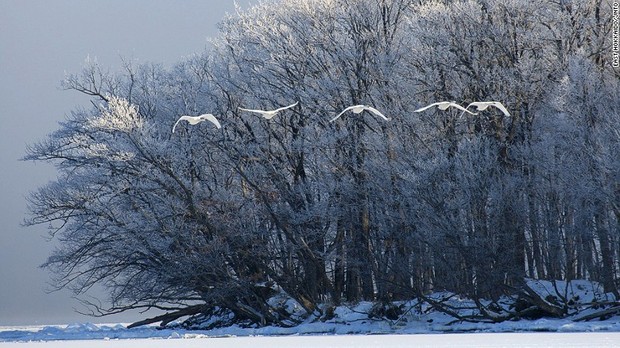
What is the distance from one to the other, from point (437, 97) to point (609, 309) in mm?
9227

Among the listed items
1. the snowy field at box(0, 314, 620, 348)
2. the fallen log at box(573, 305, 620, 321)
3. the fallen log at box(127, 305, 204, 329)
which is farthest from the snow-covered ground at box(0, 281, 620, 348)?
the fallen log at box(127, 305, 204, 329)

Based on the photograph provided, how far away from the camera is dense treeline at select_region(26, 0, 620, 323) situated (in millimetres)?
28688

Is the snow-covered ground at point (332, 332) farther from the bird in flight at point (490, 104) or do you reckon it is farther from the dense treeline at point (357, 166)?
the bird in flight at point (490, 104)

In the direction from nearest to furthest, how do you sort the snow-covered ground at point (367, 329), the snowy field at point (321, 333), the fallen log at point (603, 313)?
the snowy field at point (321, 333) → the snow-covered ground at point (367, 329) → the fallen log at point (603, 313)

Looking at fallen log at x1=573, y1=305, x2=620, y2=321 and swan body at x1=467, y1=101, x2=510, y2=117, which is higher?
swan body at x1=467, y1=101, x2=510, y2=117

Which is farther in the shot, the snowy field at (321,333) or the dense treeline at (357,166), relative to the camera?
the dense treeline at (357,166)

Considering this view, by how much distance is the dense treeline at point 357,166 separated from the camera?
28688 mm

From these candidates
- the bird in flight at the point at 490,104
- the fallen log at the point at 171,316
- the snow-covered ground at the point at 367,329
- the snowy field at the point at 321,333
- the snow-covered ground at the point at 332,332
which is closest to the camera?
the bird in flight at the point at 490,104

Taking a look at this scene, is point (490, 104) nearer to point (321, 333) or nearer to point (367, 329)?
point (367, 329)

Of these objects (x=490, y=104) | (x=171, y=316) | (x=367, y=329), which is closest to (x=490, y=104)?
(x=490, y=104)

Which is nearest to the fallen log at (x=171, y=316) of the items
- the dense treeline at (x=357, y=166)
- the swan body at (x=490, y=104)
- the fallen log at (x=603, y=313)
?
the dense treeline at (x=357, y=166)

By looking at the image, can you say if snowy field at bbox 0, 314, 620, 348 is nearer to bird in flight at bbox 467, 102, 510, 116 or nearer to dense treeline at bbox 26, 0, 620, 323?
dense treeline at bbox 26, 0, 620, 323

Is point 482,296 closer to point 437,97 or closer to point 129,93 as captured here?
point 437,97

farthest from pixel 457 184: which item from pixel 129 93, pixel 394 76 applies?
pixel 129 93
